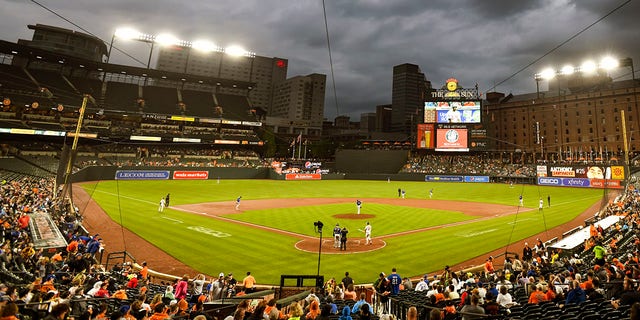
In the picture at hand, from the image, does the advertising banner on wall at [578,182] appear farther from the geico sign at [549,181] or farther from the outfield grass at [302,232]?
the outfield grass at [302,232]

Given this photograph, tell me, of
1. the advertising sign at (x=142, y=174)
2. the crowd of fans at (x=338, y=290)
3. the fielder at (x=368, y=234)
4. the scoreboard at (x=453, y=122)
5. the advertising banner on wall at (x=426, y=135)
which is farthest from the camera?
the advertising banner on wall at (x=426, y=135)

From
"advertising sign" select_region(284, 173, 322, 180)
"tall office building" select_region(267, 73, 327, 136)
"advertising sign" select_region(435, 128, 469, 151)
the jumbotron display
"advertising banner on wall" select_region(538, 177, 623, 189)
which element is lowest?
"advertising sign" select_region(284, 173, 322, 180)

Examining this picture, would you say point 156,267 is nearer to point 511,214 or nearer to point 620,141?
point 511,214

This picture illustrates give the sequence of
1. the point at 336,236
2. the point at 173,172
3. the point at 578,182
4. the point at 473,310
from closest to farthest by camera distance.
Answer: the point at 473,310 → the point at 336,236 → the point at 578,182 → the point at 173,172

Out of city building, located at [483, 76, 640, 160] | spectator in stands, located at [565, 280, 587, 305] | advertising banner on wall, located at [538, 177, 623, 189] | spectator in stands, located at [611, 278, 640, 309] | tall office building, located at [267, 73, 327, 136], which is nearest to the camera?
spectator in stands, located at [611, 278, 640, 309]

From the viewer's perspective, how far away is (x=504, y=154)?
120m

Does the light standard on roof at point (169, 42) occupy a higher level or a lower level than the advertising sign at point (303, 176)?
higher

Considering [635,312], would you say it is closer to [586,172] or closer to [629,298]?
[629,298]

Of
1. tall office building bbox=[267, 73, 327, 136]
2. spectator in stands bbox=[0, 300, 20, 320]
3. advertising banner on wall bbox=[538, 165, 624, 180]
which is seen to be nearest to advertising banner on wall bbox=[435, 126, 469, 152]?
advertising banner on wall bbox=[538, 165, 624, 180]

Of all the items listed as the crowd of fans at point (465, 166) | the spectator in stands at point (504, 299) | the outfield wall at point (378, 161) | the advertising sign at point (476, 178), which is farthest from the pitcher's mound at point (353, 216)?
the outfield wall at point (378, 161)

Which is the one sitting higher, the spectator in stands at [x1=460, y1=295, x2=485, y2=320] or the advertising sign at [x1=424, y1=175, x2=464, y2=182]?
the advertising sign at [x1=424, y1=175, x2=464, y2=182]

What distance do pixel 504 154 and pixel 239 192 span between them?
105969 mm

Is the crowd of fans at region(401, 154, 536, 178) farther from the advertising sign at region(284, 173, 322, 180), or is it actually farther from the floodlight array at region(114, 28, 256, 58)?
the floodlight array at region(114, 28, 256, 58)

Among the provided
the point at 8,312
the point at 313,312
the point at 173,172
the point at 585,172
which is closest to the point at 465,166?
the point at 585,172
